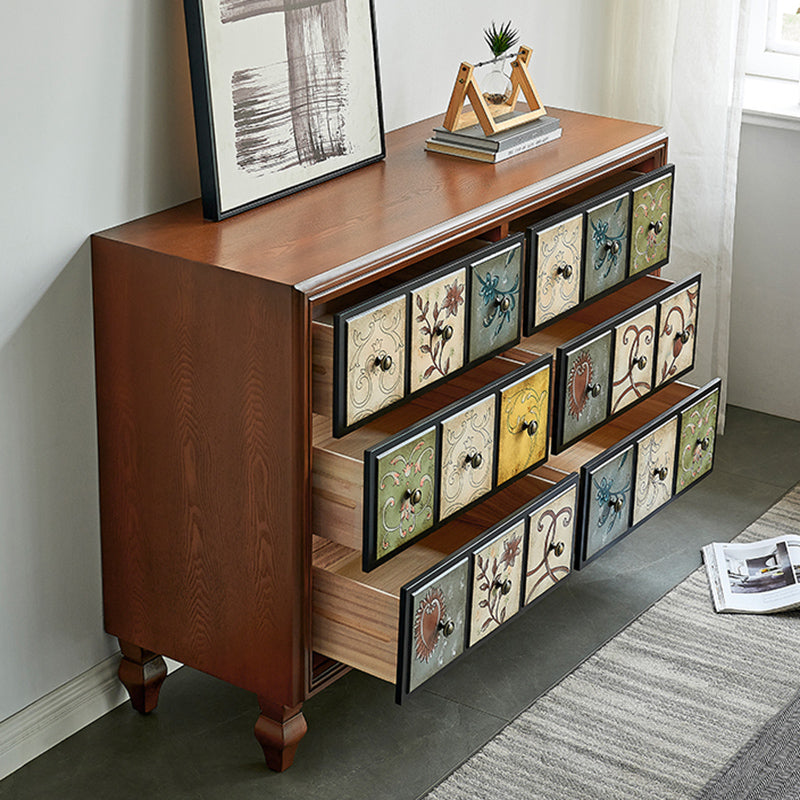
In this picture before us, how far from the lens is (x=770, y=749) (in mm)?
1330

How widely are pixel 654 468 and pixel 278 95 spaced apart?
0.93 meters

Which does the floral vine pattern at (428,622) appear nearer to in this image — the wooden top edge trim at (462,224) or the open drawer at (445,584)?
the open drawer at (445,584)

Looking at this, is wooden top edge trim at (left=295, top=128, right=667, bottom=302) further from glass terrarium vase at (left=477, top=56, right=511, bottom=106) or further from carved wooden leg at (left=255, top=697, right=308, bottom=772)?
carved wooden leg at (left=255, top=697, right=308, bottom=772)

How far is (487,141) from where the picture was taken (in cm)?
218

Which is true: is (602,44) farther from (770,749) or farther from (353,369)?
(770,749)

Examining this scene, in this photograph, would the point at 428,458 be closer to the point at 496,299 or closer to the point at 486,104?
the point at 496,299

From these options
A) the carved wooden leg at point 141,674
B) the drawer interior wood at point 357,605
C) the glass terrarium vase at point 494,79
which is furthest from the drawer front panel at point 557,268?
the carved wooden leg at point 141,674

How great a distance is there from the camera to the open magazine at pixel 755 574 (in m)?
2.42

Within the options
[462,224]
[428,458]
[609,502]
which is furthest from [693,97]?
[428,458]

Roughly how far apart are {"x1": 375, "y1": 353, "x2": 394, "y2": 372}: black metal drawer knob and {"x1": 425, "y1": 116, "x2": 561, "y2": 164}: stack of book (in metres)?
0.57

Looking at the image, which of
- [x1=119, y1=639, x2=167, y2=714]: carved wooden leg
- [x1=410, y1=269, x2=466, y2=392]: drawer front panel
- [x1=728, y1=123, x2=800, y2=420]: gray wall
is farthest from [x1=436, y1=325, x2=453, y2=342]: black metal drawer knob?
[x1=728, y1=123, x2=800, y2=420]: gray wall

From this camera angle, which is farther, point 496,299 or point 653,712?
point 653,712

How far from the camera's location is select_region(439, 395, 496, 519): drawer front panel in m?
1.85

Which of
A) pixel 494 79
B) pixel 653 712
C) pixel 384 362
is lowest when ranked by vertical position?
pixel 653 712
